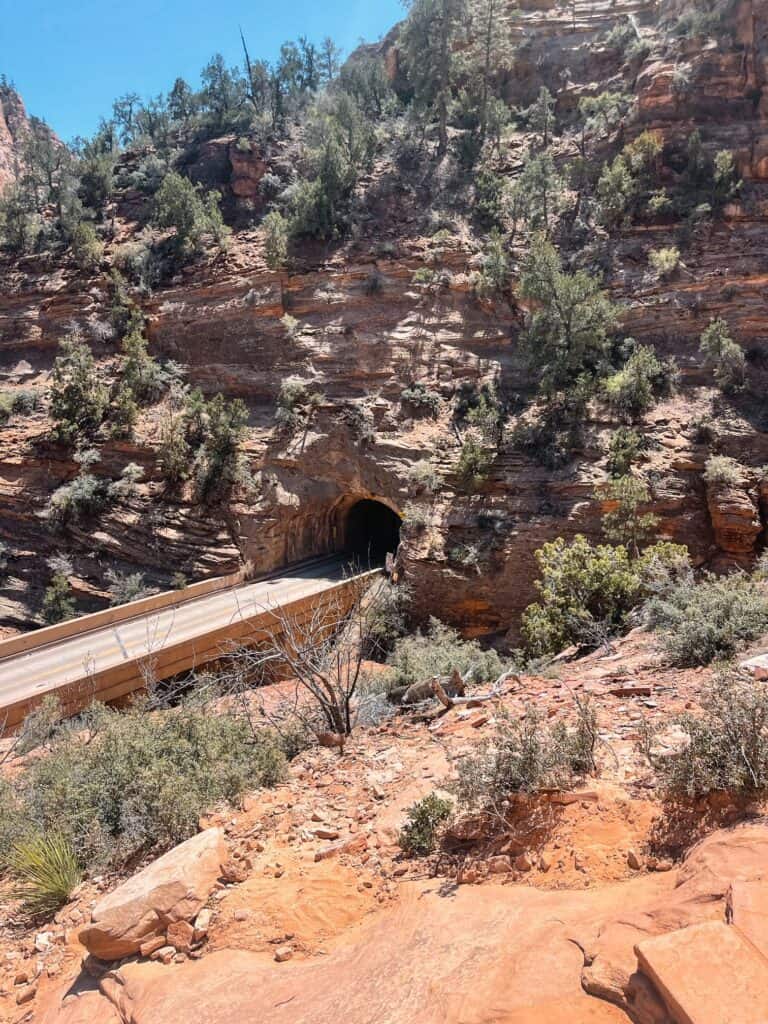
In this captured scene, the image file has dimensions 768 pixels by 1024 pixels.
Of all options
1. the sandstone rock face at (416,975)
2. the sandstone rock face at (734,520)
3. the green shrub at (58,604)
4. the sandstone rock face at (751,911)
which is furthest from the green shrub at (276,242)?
the sandstone rock face at (751,911)

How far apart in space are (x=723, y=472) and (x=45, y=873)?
2002cm

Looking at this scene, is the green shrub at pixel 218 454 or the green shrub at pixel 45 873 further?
the green shrub at pixel 218 454

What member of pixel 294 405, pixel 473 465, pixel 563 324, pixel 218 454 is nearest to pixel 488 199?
pixel 563 324

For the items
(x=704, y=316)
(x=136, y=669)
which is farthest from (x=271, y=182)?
(x=136, y=669)

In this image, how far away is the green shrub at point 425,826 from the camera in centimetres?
495

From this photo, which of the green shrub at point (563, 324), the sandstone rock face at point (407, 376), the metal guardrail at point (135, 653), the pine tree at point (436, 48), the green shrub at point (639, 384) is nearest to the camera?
the metal guardrail at point (135, 653)

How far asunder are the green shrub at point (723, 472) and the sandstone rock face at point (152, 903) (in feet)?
61.8

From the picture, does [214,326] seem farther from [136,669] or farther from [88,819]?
[88,819]

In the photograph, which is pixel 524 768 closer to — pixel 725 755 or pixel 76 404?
pixel 725 755

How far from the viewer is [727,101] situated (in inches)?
1057

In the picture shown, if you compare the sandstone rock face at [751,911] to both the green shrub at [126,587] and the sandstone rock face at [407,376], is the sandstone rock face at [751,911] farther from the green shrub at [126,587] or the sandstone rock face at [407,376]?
the green shrub at [126,587]

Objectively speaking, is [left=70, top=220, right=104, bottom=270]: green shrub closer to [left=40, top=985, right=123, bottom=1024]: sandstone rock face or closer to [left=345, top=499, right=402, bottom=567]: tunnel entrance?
[left=345, top=499, right=402, bottom=567]: tunnel entrance

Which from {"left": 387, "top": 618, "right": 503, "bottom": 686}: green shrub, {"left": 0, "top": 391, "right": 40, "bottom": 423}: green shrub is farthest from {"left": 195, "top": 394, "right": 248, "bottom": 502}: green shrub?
{"left": 387, "top": 618, "right": 503, "bottom": 686}: green shrub

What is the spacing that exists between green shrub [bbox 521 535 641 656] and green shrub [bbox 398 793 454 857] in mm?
8095
